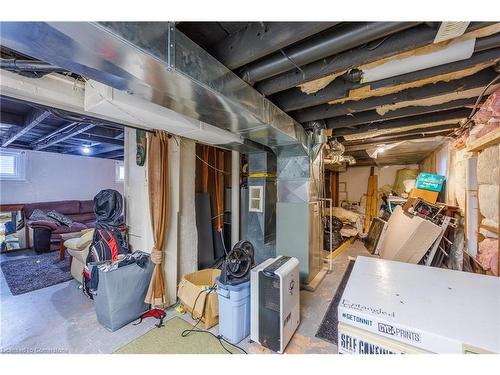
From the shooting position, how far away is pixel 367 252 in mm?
4547

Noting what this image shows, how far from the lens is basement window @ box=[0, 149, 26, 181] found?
4.93 metres

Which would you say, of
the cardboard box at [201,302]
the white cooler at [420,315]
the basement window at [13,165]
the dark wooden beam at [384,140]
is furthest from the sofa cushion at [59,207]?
the dark wooden beam at [384,140]

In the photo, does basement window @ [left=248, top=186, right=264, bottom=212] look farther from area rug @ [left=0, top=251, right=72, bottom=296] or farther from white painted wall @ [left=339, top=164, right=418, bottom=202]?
white painted wall @ [left=339, top=164, right=418, bottom=202]

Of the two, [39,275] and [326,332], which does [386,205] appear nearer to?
[326,332]

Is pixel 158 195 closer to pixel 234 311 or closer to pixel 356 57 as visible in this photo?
pixel 234 311

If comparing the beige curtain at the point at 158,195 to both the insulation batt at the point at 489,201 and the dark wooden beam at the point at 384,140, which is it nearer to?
the insulation batt at the point at 489,201

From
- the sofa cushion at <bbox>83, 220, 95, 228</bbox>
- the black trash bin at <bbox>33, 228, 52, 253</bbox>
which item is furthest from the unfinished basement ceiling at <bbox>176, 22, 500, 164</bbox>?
the sofa cushion at <bbox>83, 220, 95, 228</bbox>

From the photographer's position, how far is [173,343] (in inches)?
74.5

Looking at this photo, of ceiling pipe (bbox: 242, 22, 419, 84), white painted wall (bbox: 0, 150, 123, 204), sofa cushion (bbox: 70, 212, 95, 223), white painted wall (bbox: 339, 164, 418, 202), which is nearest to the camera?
ceiling pipe (bbox: 242, 22, 419, 84)

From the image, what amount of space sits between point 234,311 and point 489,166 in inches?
106

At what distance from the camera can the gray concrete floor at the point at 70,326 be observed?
1.84 metres

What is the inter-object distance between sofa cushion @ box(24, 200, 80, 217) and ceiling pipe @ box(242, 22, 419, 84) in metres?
6.39

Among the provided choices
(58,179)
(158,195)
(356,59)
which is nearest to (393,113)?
(356,59)

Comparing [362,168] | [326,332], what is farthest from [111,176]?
[362,168]
